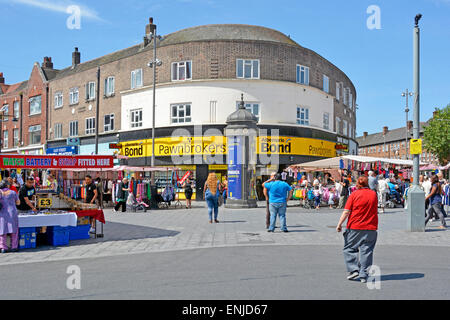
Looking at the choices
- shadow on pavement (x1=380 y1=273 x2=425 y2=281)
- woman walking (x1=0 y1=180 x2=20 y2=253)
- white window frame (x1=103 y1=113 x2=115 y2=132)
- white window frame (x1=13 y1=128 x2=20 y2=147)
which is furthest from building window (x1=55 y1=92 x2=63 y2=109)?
shadow on pavement (x1=380 y1=273 x2=425 y2=281)

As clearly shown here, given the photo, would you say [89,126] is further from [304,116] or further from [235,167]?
[235,167]

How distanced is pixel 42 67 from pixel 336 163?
36.2 metres

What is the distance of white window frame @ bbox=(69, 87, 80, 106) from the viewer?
4031 cm

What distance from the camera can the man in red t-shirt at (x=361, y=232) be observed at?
6.78 m

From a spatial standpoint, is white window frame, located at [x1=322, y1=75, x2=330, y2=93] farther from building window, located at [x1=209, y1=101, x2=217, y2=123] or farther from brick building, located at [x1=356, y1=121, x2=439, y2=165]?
brick building, located at [x1=356, y1=121, x2=439, y2=165]

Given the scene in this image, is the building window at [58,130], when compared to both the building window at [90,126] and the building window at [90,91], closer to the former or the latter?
the building window at [90,126]

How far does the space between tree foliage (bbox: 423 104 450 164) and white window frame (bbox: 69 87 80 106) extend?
5063 cm

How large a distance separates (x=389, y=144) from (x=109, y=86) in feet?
268

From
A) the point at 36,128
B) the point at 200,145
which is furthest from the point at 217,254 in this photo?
the point at 36,128

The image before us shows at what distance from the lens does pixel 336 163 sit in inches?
952

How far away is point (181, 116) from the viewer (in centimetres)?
3189

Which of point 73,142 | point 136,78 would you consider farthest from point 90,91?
point 136,78

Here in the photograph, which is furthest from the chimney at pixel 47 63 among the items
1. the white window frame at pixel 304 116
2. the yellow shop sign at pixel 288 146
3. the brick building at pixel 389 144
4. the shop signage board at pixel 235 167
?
the brick building at pixel 389 144
